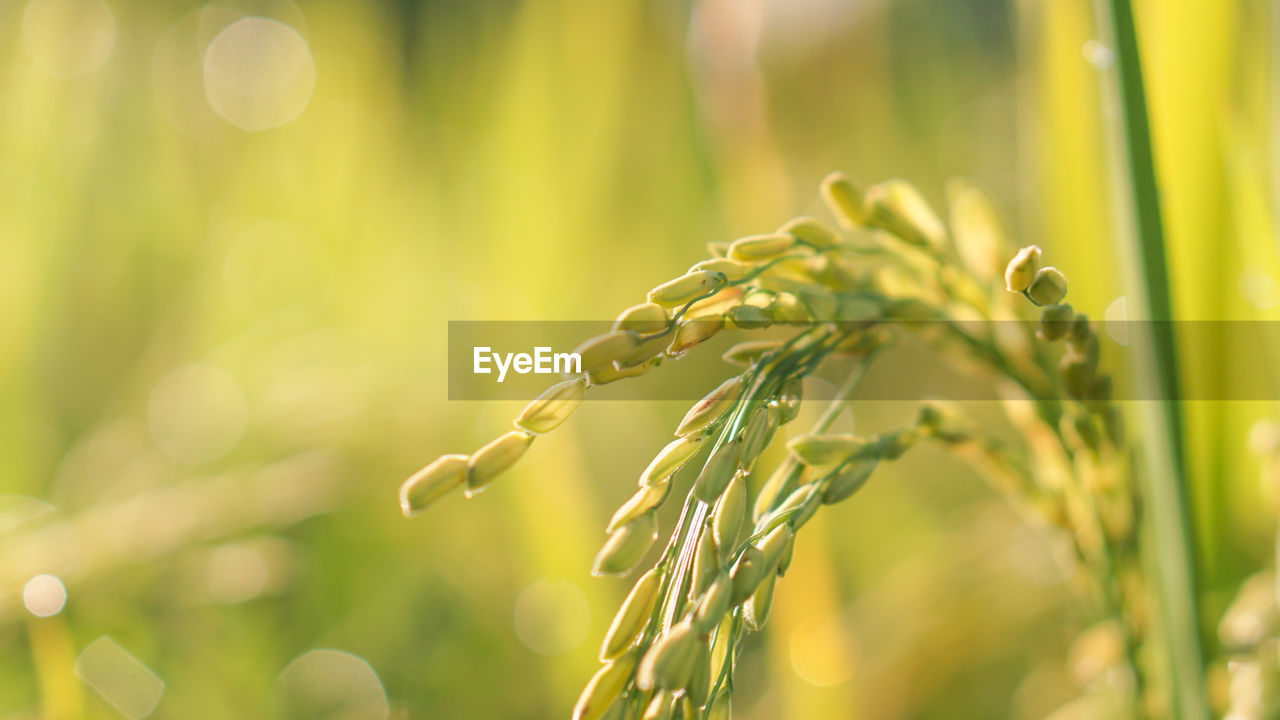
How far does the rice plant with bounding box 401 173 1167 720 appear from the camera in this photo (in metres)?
0.19

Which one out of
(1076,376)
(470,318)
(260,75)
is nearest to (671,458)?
(1076,376)

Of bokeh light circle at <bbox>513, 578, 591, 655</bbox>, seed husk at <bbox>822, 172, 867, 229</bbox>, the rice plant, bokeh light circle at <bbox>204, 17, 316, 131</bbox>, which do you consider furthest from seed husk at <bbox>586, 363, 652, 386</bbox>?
bokeh light circle at <bbox>204, 17, 316, 131</bbox>

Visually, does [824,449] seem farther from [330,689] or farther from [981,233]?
[330,689]

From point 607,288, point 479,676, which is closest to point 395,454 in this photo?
point 479,676

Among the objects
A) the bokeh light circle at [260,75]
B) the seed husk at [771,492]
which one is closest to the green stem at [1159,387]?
the seed husk at [771,492]

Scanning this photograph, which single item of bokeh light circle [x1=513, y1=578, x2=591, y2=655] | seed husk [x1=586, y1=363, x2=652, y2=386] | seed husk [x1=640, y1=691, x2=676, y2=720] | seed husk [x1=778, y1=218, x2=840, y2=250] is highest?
seed husk [x1=778, y1=218, x2=840, y2=250]

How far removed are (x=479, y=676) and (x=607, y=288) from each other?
414mm

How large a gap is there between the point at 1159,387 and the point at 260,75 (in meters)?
1.44

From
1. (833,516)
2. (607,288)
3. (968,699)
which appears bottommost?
(968,699)

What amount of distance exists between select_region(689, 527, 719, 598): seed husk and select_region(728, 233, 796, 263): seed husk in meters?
0.07

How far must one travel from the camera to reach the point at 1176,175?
0.37m

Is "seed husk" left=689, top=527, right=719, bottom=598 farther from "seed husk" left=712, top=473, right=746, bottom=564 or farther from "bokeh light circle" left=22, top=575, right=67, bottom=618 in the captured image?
"bokeh light circle" left=22, top=575, right=67, bottom=618

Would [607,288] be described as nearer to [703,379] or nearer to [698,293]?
[703,379]

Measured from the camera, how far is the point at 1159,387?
26 centimetres
